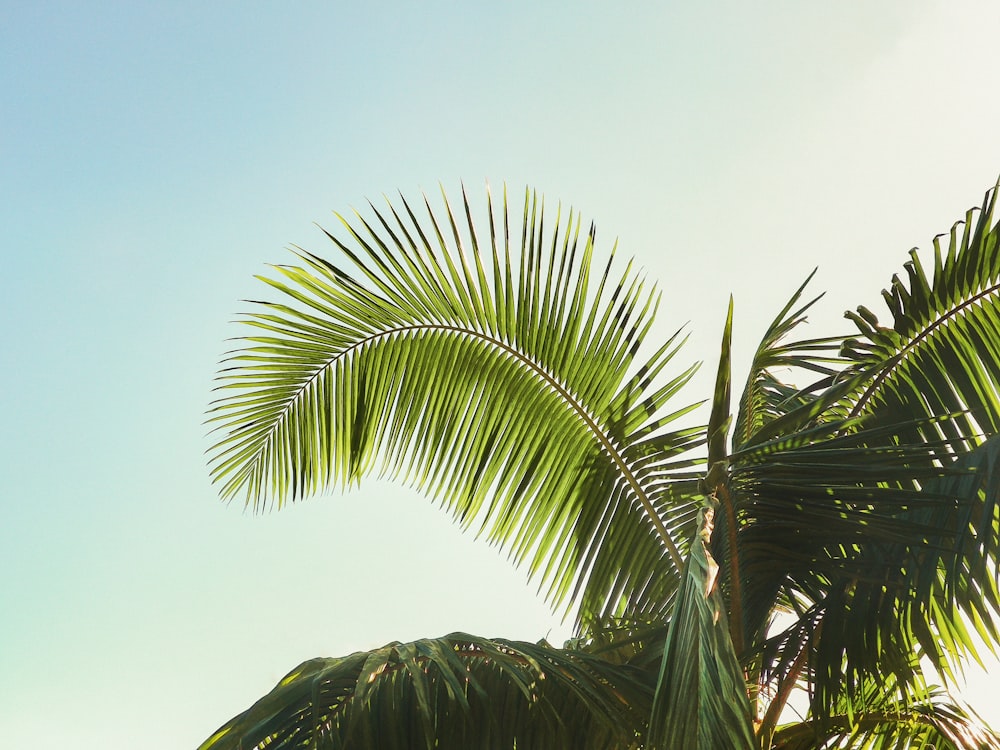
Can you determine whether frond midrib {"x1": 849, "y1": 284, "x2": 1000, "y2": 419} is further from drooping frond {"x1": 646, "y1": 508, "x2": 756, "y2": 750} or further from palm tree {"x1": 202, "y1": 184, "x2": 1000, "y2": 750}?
drooping frond {"x1": 646, "y1": 508, "x2": 756, "y2": 750}

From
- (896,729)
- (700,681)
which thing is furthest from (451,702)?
(896,729)

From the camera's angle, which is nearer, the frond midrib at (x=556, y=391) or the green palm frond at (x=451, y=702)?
the green palm frond at (x=451, y=702)

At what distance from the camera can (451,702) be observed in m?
2.20

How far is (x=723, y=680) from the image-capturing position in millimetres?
1454

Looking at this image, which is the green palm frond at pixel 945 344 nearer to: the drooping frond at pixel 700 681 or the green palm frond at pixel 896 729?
the green palm frond at pixel 896 729

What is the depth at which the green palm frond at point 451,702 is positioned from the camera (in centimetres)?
204

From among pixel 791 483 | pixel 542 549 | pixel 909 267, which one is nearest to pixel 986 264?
pixel 909 267

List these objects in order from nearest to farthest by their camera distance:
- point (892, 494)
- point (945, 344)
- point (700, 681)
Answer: point (700, 681)
point (892, 494)
point (945, 344)

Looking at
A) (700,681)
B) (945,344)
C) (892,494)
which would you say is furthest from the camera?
(945,344)

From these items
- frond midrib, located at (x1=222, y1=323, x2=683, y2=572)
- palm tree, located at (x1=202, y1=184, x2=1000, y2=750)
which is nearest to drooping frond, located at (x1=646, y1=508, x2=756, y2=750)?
palm tree, located at (x1=202, y1=184, x2=1000, y2=750)

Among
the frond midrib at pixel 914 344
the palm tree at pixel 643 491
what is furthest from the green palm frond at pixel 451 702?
the frond midrib at pixel 914 344

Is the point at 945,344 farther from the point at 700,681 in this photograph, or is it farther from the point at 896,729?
the point at 700,681

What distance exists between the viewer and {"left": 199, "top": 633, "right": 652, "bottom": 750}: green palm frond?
6.70ft

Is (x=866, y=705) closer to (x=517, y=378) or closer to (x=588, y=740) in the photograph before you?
(x=588, y=740)
